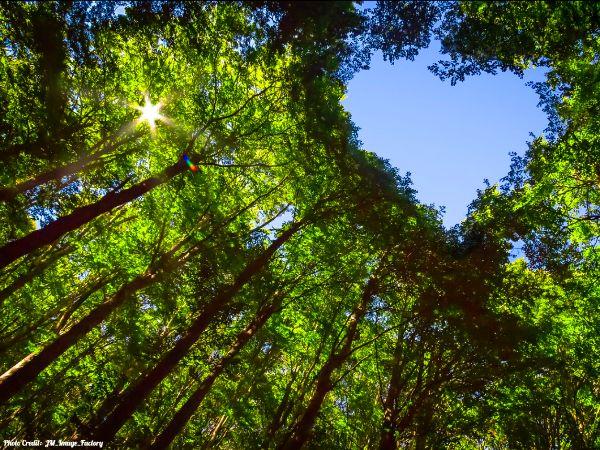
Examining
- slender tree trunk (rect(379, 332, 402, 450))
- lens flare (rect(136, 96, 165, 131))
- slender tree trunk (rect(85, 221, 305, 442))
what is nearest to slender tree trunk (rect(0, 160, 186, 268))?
lens flare (rect(136, 96, 165, 131))

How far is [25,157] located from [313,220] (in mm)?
9266

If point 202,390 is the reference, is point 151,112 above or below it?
above

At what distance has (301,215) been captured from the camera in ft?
39.9

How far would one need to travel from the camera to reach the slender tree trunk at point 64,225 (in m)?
6.73

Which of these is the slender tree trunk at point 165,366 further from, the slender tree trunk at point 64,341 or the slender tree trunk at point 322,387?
the slender tree trunk at point 322,387

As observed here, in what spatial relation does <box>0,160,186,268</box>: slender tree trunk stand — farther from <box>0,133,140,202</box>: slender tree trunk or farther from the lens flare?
the lens flare

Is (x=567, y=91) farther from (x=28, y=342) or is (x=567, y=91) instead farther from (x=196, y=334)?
(x=28, y=342)

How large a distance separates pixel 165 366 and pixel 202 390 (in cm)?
197

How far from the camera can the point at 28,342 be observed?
14.1 meters

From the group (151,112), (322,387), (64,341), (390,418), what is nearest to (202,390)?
(322,387)

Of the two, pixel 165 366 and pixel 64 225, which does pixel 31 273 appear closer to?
pixel 64 225

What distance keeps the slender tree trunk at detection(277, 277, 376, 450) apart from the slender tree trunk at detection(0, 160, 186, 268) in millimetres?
7354

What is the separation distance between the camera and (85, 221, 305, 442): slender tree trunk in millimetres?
7527

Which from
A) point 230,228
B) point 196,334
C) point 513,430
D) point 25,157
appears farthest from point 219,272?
point 513,430
